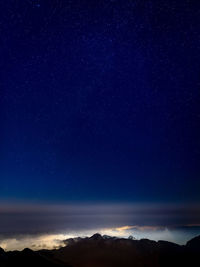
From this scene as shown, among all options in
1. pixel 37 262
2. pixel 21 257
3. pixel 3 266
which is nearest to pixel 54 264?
pixel 37 262

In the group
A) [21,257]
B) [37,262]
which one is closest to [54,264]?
[37,262]

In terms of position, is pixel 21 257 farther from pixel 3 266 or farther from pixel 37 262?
pixel 3 266

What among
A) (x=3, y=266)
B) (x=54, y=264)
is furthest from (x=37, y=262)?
(x=3, y=266)

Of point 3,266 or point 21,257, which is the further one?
point 21,257

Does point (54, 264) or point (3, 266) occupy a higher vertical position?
point (3, 266)

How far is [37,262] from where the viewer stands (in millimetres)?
167500

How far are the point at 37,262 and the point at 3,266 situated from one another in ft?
118

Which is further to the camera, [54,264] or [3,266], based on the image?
[54,264]

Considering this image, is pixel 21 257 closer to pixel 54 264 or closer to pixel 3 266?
pixel 54 264

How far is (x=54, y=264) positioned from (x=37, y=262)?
12741mm

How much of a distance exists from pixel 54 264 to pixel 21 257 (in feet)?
83.8

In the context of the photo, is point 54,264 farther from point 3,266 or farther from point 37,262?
point 3,266

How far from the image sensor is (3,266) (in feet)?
449
